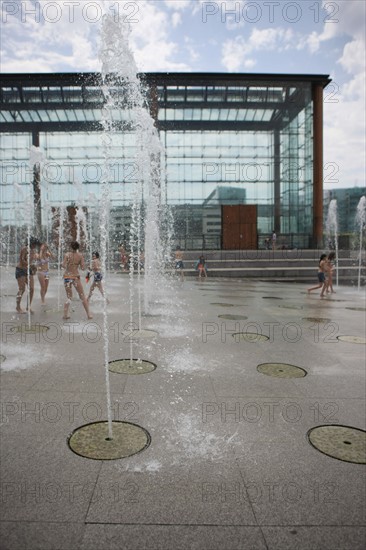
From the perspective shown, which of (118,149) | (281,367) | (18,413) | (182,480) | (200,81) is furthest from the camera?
(118,149)

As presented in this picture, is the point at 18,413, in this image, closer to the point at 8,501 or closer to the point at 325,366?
the point at 8,501

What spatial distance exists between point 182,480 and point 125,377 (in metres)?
2.08

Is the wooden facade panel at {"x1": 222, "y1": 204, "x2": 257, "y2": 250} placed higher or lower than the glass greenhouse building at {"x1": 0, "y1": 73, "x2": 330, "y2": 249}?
lower

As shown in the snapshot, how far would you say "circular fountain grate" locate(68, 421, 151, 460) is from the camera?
306 centimetres

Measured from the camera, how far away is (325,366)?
5.30m

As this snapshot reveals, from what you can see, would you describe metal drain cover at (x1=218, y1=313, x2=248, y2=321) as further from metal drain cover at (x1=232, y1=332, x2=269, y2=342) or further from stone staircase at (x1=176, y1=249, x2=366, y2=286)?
stone staircase at (x1=176, y1=249, x2=366, y2=286)

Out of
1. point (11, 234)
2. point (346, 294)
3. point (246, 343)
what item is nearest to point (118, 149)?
point (11, 234)

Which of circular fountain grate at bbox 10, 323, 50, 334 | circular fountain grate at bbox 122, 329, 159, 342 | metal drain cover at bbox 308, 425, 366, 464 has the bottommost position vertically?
metal drain cover at bbox 308, 425, 366, 464

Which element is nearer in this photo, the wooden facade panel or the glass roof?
the wooden facade panel

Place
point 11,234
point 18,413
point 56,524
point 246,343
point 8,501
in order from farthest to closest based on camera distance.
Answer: point 11,234
point 246,343
point 18,413
point 8,501
point 56,524

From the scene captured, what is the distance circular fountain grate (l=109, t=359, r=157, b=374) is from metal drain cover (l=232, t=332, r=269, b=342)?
6.66 feet

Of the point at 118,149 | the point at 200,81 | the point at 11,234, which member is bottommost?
the point at 11,234

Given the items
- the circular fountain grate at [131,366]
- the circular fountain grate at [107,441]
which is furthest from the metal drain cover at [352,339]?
the circular fountain grate at [107,441]

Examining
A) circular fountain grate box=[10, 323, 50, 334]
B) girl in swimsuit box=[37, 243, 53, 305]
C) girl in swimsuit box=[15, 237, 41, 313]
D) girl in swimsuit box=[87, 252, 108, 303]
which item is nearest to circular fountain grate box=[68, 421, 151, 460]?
circular fountain grate box=[10, 323, 50, 334]
